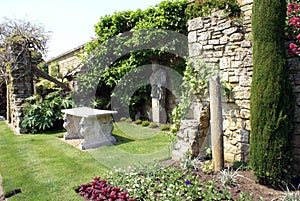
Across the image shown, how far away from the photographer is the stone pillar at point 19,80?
8523 mm

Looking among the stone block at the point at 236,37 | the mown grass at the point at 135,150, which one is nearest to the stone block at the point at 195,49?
the stone block at the point at 236,37

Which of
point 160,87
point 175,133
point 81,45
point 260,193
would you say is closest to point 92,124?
point 175,133

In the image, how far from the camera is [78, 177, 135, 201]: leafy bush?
10.2 ft

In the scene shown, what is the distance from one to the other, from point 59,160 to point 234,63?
4.21 meters

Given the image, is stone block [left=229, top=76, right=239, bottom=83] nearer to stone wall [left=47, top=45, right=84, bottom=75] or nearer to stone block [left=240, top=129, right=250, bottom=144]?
stone block [left=240, top=129, right=250, bottom=144]

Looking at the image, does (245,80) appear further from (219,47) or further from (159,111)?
(159,111)

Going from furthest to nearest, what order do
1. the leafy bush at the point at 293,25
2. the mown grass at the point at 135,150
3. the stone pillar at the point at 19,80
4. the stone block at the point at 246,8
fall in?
the stone pillar at the point at 19,80
the mown grass at the point at 135,150
the stone block at the point at 246,8
the leafy bush at the point at 293,25

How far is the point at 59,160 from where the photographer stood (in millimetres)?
5082

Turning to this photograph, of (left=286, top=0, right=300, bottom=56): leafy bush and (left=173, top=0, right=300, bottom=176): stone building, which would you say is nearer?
(left=286, top=0, right=300, bottom=56): leafy bush

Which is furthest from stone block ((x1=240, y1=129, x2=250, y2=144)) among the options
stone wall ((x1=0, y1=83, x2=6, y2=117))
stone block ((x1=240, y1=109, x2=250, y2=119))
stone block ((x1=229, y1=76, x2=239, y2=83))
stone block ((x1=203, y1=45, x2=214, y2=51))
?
stone wall ((x1=0, y1=83, x2=6, y2=117))

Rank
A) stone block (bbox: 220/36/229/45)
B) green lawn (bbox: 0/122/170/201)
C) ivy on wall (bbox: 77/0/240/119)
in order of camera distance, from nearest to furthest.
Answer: green lawn (bbox: 0/122/170/201)
stone block (bbox: 220/36/229/45)
ivy on wall (bbox: 77/0/240/119)

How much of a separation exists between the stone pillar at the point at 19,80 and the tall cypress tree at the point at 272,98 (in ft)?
26.5

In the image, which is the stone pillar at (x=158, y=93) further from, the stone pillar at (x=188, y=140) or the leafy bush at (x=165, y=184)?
the leafy bush at (x=165, y=184)

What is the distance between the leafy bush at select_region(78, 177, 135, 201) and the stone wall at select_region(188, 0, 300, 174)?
2.31m
